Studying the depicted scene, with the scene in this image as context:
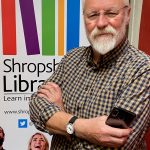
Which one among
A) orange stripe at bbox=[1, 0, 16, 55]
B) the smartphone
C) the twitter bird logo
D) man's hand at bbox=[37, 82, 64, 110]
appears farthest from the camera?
the twitter bird logo

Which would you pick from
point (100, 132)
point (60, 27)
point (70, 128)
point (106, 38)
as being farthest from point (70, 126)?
point (60, 27)

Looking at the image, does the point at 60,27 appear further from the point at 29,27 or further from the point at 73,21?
the point at 29,27

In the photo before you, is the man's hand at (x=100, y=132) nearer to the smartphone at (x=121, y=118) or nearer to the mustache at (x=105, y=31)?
the smartphone at (x=121, y=118)

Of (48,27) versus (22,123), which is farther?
(22,123)

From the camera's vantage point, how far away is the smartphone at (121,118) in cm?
101

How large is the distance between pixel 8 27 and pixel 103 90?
105 cm

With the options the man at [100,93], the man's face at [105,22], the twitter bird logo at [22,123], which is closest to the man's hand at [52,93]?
the man at [100,93]

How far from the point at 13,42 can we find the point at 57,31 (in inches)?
12.5

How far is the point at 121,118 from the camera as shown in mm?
1017

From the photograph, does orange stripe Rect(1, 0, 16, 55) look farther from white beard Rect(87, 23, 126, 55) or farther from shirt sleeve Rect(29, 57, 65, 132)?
white beard Rect(87, 23, 126, 55)

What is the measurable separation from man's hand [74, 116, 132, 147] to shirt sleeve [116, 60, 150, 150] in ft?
0.14

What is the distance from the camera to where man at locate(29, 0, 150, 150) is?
1.06m

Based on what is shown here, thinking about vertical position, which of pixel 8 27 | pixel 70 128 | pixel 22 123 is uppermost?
pixel 8 27

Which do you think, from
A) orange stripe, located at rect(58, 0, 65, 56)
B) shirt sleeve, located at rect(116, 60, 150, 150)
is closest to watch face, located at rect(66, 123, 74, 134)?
shirt sleeve, located at rect(116, 60, 150, 150)
